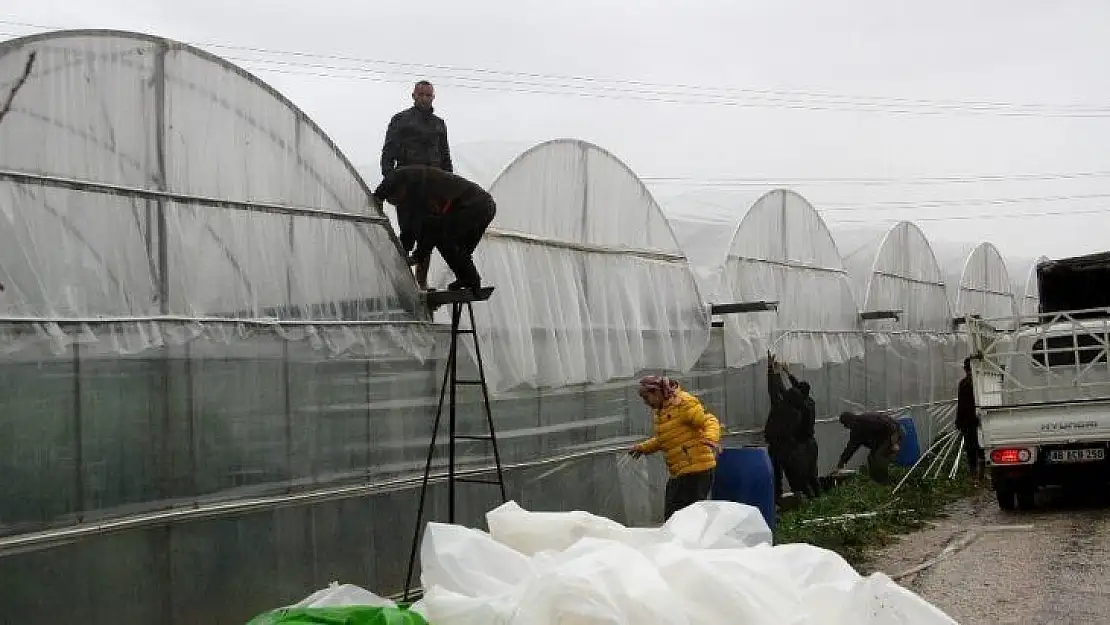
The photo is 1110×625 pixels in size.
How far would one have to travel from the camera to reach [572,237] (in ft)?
36.4

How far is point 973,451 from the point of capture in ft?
57.6

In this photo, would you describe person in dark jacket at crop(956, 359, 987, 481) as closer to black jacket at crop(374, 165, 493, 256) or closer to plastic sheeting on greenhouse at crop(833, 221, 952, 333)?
plastic sheeting on greenhouse at crop(833, 221, 952, 333)

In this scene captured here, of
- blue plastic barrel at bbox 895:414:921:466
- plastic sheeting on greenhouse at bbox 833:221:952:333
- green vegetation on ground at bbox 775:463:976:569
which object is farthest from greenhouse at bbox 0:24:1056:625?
plastic sheeting on greenhouse at bbox 833:221:952:333

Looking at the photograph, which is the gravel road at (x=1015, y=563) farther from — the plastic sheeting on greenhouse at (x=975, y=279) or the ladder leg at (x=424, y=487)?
the plastic sheeting on greenhouse at (x=975, y=279)

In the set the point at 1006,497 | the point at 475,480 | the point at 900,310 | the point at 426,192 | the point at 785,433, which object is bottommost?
the point at 1006,497

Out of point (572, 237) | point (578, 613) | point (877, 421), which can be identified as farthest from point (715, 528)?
point (877, 421)

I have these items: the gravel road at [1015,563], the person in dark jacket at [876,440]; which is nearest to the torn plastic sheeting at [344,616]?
the gravel road at [1015,563]

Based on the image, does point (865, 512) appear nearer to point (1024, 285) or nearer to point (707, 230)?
point (707, 230)

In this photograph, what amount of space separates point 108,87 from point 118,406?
5.96 feet

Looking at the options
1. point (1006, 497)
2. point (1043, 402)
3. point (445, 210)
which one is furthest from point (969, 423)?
point (445, 210)

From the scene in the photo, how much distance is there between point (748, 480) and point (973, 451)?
25.7ft

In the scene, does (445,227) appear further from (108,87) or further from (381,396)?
(108,87)

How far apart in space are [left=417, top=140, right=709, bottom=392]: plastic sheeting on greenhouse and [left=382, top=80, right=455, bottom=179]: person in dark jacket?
95 cm

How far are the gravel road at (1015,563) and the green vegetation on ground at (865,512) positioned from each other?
0.25 meters
